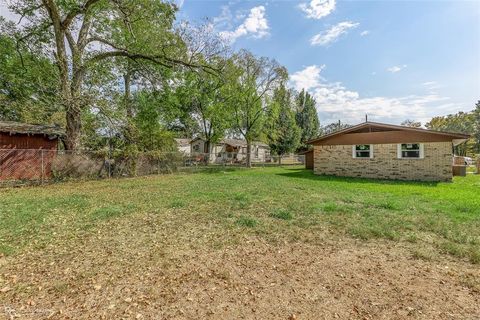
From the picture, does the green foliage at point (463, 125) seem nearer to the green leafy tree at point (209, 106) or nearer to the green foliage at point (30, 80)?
the green leafy tree at point (209, 106)

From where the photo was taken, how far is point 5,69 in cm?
1575

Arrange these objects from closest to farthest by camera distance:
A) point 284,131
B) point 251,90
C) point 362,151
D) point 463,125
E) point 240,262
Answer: point 240,262
point 362,151
point 251,90
point 284,131
point 463,125

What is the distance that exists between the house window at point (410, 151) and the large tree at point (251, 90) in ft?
47.1

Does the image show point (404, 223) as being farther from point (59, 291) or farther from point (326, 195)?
point (59, 291)

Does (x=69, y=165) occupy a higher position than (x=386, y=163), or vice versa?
(x=69, y=165)

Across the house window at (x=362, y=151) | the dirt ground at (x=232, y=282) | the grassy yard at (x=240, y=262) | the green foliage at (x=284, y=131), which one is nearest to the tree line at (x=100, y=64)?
the grassy yard at (x=240, y=262)

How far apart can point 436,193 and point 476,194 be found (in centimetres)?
118

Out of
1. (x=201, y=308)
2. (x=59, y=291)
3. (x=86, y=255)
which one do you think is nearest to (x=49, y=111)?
(x=86, y=255)

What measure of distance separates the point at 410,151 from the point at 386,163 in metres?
1.38

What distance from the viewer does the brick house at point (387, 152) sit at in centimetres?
1346

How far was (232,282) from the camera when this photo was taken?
3.16 m

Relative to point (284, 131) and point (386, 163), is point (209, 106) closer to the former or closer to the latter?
point (284, 131)

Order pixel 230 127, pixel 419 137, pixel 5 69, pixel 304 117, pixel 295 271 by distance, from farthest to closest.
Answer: pixel 304 117
pixel 230 127
pixel 5 69
pixel 419 137
pixel 295 271

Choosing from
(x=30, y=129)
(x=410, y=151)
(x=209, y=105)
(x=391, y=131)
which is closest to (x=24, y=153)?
(x=30, y=129)
